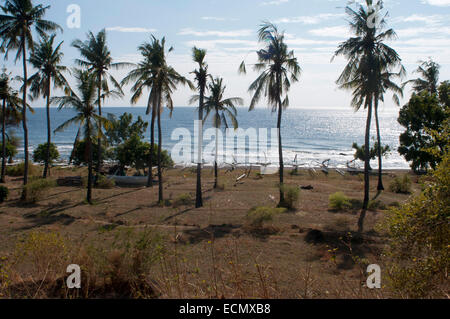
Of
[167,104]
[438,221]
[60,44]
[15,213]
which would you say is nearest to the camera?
[438,221]

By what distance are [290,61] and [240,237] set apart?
10.8 m

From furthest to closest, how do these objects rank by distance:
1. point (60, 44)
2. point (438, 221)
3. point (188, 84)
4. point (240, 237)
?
point (60, 44)
point (188, 84)
point (240, 237)
point (438, 221)

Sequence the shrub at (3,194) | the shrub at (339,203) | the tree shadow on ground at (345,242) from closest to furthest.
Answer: the tree shadow on ground at (345,242) < the shrub at (339,203) < the shrub at (3,194)

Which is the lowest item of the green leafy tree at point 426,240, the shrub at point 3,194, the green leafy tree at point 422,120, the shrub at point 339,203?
the shrub at point 339,203

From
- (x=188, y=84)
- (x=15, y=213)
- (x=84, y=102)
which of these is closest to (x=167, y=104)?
(x=188, y=84)

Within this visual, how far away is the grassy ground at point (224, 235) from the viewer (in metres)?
5.89

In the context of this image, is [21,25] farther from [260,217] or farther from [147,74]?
[260,217]

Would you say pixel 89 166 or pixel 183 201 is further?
pixel 183 201

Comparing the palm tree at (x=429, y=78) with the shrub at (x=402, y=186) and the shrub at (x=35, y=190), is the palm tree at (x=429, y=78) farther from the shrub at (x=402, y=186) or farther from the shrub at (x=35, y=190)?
the shrub at (x=35, y=190)

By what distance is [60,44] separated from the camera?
77.1 feet

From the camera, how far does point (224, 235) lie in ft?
39.1

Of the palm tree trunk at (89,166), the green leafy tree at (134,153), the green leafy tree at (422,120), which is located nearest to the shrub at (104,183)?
the green leafy tree at (134,153)

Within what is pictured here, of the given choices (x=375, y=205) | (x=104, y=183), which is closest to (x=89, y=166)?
(x=104, y=183)
